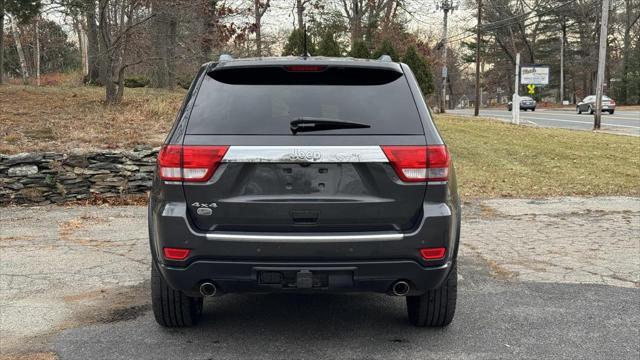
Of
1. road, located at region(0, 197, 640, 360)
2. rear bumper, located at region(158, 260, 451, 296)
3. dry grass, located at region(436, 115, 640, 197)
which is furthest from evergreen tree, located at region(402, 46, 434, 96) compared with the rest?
rear bumper, located at region(158, 260, 451, 296)

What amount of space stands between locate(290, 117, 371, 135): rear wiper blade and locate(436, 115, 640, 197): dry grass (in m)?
6.88

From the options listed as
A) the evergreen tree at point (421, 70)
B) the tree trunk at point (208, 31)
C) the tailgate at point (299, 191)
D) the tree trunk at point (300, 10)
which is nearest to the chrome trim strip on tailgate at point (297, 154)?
the tailgate at point (299, 191)

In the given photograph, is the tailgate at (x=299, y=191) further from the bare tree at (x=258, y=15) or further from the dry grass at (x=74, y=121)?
the bare tree at (x=258, y=15)

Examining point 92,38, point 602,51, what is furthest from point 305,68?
point 602,51

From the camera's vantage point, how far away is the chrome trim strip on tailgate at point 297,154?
3.15 m

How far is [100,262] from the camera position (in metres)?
5.66

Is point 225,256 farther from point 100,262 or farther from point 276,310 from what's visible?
point 100,262

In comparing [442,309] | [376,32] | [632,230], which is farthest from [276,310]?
[376,32]

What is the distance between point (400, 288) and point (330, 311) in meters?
1.15

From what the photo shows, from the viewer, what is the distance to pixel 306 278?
3.21 m

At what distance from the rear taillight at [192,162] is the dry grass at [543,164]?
7.26 metres

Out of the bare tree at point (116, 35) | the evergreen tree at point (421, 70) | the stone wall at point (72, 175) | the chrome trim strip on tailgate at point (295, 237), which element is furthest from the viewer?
the evergreen tree at point (421, 70)

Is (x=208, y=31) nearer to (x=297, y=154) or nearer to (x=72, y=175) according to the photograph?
(x=72, y=175)

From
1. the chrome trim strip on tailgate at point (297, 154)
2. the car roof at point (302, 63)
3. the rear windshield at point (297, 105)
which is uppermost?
the car roof at point (302, 63)
